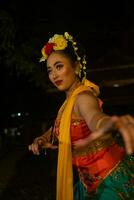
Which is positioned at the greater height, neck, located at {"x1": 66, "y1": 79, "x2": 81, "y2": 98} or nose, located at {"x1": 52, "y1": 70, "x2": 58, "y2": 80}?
nose, located at {"x1": 52, "y1": 70, "x2": 58, "y2": 80}

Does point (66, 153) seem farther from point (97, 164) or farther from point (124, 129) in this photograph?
point (124, 129)

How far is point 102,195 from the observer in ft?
9.30

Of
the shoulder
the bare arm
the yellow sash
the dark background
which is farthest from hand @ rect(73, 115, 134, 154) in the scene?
the dark background

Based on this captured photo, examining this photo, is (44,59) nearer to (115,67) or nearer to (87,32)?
(87,32)

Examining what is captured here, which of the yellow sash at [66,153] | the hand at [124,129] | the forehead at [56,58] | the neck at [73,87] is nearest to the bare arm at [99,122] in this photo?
the hand at [124,129]

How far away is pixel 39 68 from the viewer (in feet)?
26.6

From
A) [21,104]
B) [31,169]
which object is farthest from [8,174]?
[21,104]

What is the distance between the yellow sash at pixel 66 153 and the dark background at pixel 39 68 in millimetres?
3833

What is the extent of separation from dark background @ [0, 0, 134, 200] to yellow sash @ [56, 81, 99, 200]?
383 cm

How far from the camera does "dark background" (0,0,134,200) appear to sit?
26.5ft

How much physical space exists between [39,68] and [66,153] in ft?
17.3

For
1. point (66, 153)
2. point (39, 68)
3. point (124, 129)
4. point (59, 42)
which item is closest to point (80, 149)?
point (66, 153)

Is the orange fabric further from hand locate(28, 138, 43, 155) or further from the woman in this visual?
hand locate(28, 138, 43, 155)

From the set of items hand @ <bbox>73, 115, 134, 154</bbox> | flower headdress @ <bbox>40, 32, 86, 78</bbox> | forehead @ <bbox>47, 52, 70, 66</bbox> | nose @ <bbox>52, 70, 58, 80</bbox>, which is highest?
flower headdress @ <bbox>40, 32, 86, 78</bbox>
